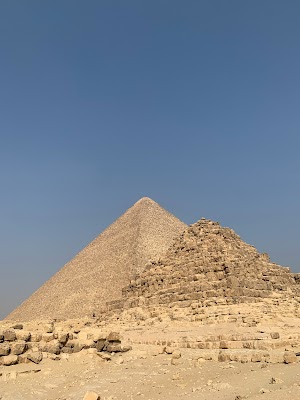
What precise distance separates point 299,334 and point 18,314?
39.9m

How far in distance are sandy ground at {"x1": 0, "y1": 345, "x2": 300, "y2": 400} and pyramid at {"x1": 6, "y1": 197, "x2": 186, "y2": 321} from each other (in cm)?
2921

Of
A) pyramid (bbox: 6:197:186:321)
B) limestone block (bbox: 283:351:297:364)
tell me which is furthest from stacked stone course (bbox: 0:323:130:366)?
pyramid (bbox: 6:197:186:321)

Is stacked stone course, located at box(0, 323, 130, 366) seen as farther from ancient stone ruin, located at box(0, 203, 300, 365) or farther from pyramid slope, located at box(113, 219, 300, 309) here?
pyramid slope, located at box(113, 219, 300, 309)

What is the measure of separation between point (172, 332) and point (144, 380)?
972 cm

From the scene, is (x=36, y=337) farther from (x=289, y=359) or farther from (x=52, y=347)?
(x=289, y=359)

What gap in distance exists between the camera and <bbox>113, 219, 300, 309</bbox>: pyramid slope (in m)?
20.7

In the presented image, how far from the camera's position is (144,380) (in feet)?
25.1

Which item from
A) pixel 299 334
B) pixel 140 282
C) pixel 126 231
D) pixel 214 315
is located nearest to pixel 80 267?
pixel 126 231

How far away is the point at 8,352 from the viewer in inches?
311

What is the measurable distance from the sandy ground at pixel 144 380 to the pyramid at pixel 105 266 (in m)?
29.2

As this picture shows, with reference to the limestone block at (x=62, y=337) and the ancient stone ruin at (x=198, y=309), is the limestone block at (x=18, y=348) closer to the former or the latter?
the ancient stone ruin at (x=198, y=309)

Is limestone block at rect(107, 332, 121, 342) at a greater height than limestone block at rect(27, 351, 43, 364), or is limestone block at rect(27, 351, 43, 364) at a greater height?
limestone block at rect(107, 332, 121, 342)

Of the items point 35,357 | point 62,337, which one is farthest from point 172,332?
point 35,357

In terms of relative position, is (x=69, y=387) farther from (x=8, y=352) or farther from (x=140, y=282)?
(x=140, y=282)
